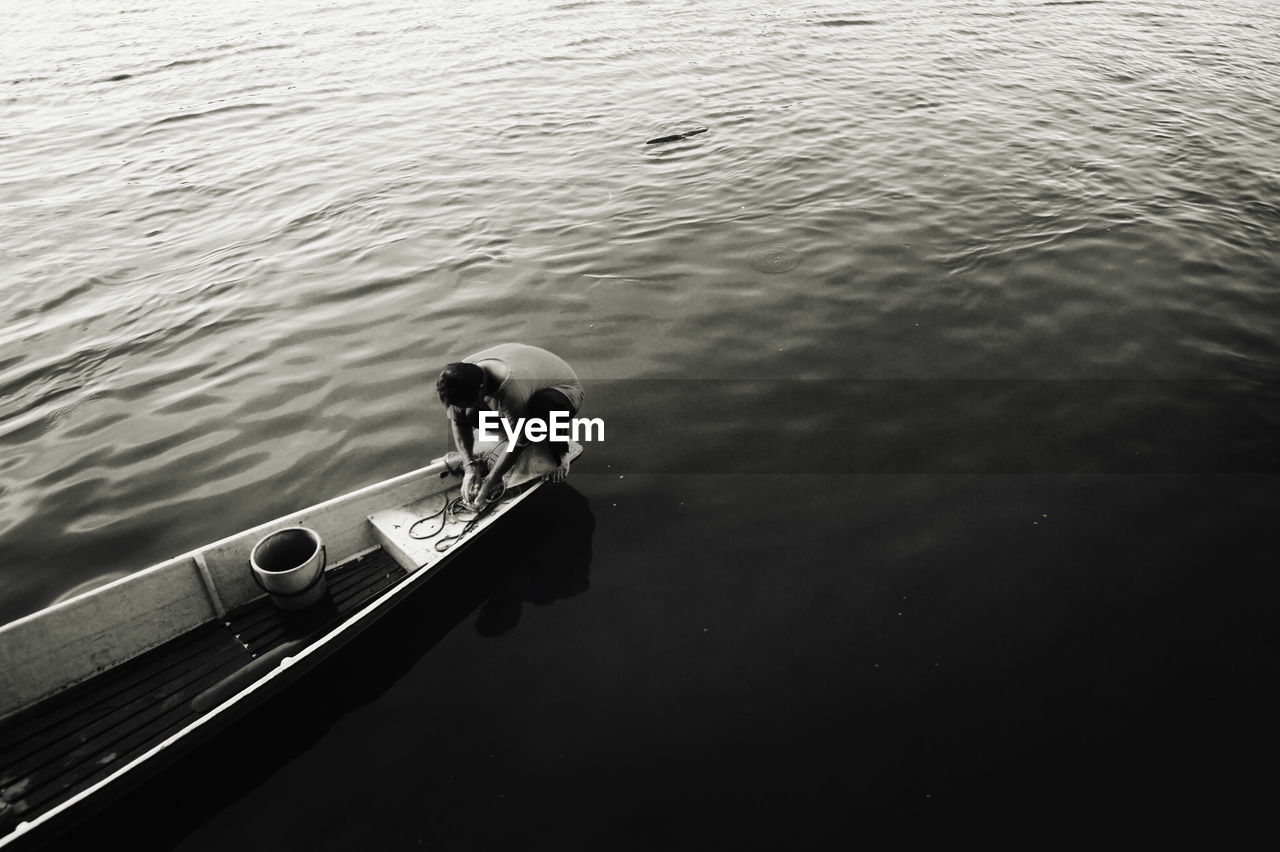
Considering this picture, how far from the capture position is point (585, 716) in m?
6.24

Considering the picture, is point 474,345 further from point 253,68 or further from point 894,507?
point 253,68

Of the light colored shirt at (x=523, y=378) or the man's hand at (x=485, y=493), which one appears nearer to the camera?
the light colored shirt at (x=523, y=378)

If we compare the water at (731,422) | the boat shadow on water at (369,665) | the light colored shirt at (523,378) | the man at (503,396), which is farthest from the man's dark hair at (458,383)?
the water at (731,422)

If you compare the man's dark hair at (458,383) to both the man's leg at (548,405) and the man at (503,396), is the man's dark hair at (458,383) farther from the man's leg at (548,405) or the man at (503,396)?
the man's leg at (548,405)

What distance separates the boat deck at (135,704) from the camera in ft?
18.0

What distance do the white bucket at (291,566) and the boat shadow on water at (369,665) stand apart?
677mm

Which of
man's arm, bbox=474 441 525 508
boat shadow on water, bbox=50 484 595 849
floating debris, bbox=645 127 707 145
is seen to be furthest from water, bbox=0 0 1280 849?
man's arm, bbox=474 441 525 508

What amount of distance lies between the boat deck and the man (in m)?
1.61

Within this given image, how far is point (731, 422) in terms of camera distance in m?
9.39

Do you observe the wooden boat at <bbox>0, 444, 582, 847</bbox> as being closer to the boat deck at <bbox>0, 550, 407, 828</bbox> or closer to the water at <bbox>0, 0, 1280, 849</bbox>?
the boat deck at <bbox>0, 550, 407, 828</bbox>

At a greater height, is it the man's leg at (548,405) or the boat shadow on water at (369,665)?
the man's leg at (548,405)

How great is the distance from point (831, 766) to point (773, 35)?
28330 millimetres

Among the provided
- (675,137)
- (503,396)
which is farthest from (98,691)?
(675,137)

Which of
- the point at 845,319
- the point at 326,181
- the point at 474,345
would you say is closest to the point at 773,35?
the point at 326,181
